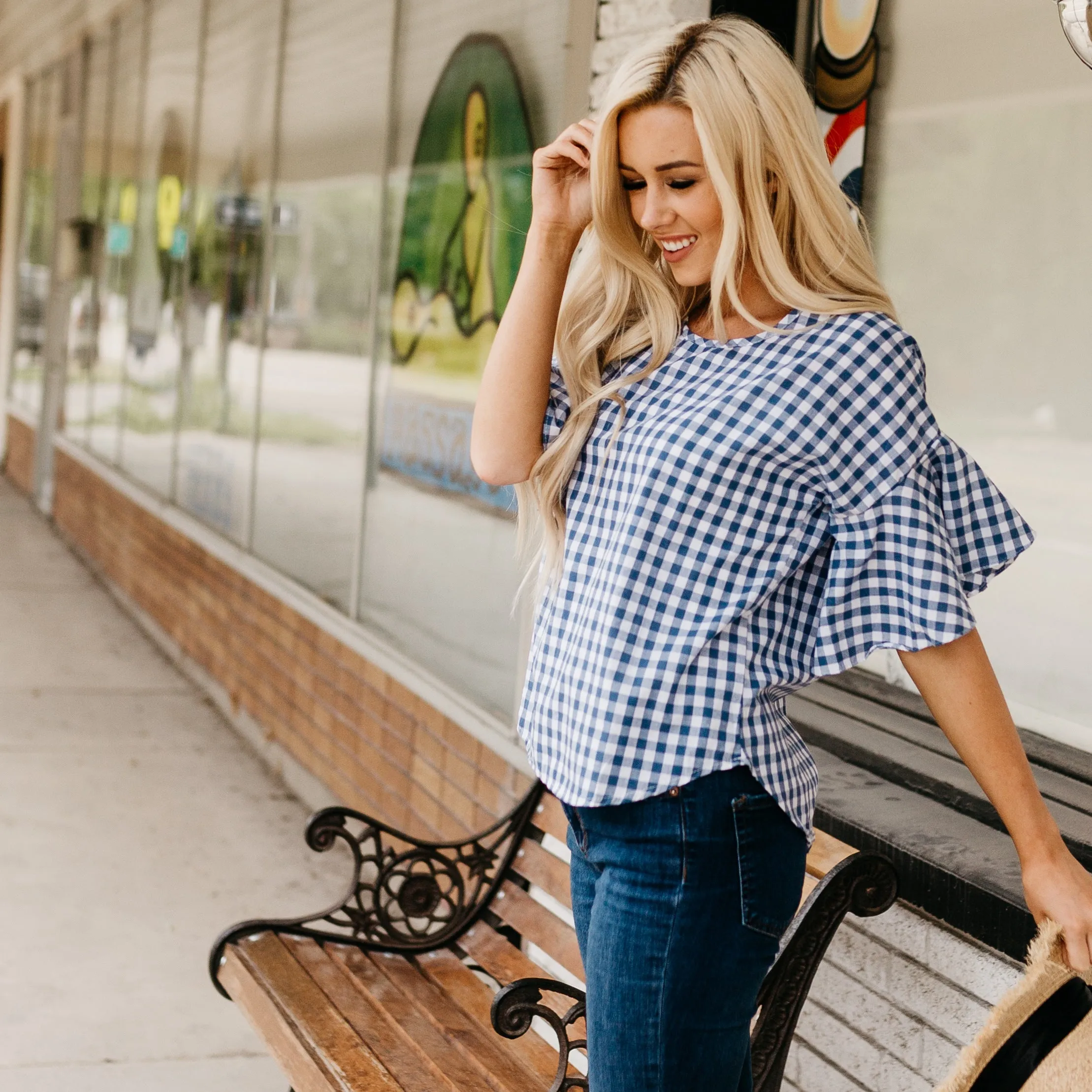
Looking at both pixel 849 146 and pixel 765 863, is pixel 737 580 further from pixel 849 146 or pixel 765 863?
pixel 849 146

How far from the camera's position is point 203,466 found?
7277 mm

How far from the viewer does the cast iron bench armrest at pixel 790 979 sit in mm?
2105

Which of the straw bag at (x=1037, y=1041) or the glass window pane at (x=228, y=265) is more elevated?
the glass window pane at (x=228, y=265)

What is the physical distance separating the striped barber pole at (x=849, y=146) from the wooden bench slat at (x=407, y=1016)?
1970 millimetres

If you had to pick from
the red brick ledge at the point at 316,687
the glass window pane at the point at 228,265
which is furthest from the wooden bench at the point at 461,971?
the glass window pane at the point at 228,265

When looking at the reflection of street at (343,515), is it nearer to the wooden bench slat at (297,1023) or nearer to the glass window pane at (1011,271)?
the wooden bench slat at (297,1023)

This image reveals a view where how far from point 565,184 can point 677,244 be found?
0.21m

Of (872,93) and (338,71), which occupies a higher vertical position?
(338,71)

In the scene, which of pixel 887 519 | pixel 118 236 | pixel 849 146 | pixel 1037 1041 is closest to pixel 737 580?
pixel 887 519

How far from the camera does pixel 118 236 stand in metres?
10.1

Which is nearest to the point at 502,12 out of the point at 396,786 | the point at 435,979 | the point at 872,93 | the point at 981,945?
the point at 872,93

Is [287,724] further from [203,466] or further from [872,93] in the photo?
[872,93]

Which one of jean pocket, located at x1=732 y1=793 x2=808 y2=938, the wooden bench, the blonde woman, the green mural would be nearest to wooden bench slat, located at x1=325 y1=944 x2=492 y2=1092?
the wooden bench

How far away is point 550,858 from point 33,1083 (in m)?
1.26
